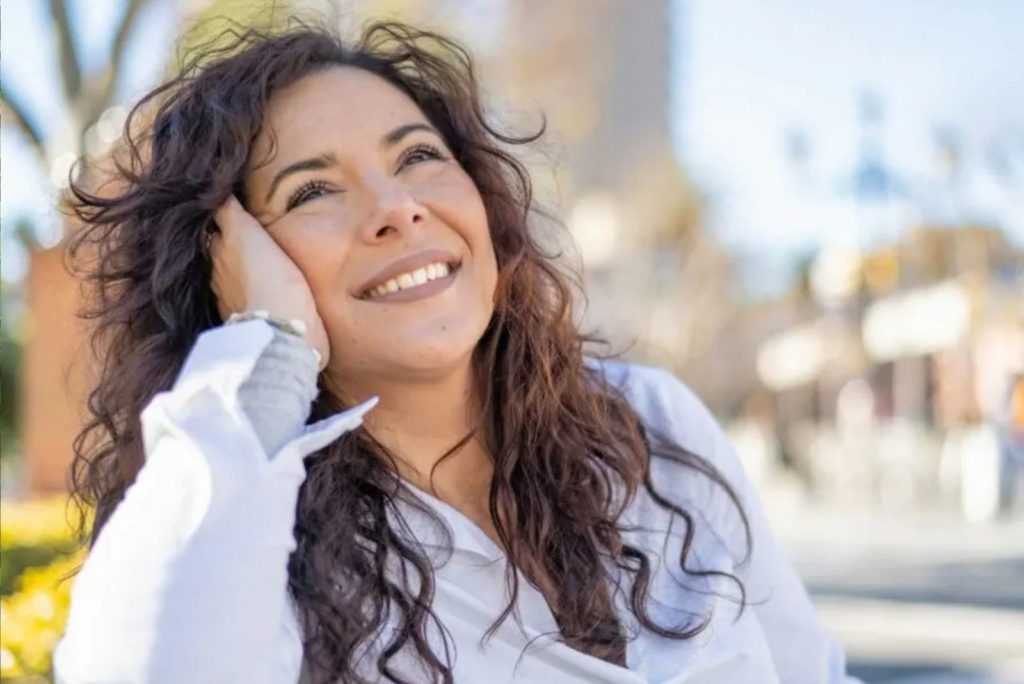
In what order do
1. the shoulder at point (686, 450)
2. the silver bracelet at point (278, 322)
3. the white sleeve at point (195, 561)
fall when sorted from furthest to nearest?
1. the shoulder at point (686, 450)
2. the silver bracelet at point (278, 322)
3. the white sleeve at point (195, 561)

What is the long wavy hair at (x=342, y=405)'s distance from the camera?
7.27 feet

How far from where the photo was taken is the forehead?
8.09 ft

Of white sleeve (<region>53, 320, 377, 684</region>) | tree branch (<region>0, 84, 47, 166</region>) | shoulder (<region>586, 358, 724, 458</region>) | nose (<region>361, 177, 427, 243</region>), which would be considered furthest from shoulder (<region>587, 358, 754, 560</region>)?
tree branch (<region>0, 84, 47, 166</region>)

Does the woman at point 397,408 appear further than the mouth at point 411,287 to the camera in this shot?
No

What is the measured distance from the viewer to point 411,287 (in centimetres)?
236

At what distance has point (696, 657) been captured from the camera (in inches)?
91.4

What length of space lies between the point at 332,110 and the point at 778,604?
47.5 inches

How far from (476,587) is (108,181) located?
1.14m

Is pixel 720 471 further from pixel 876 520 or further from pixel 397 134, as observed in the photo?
pixel 876 520

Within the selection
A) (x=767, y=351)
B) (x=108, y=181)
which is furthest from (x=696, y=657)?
(x=767, y=351)

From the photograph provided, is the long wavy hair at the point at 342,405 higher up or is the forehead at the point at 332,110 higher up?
the forehead at the point at 332,110

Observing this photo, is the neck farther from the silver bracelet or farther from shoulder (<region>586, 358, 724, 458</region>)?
shoulder (<region>586, 358, 724, 458</region>)

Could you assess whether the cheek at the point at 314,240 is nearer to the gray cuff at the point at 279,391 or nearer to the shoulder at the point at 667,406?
the gray cuff at the point at 279,391

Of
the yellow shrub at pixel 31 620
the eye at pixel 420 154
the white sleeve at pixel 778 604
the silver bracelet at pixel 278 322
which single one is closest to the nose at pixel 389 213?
the eye at pixel 420 154
